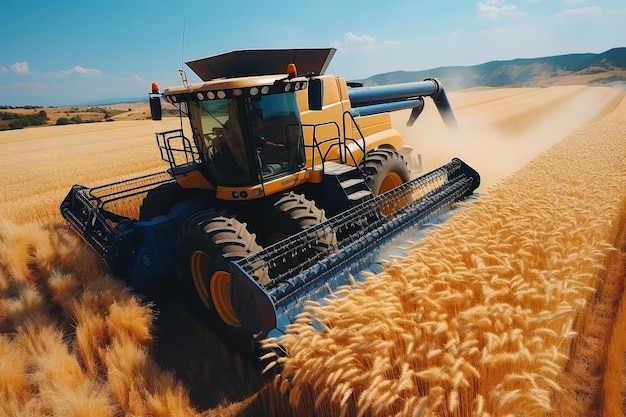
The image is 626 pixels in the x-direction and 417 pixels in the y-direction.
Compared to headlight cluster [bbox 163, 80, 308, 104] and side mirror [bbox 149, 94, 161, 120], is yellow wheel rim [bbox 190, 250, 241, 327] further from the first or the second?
side mirror [bbox 149, 94, 161, 120]

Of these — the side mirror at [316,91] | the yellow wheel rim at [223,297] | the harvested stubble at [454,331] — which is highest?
the side mirror at [316,91]

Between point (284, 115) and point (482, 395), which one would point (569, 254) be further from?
point (284, 115)

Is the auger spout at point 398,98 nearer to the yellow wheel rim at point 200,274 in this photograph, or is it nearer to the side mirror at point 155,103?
the side mirror at point 155,103

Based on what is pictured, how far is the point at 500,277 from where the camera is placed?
2830 mm

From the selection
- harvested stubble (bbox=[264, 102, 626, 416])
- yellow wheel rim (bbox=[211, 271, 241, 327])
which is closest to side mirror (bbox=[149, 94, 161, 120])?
yellow wheel rim (bbox=[211, 271, 241, 327])

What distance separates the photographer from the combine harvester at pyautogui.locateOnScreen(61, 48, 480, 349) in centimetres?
315

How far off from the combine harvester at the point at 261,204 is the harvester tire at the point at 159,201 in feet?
0.05

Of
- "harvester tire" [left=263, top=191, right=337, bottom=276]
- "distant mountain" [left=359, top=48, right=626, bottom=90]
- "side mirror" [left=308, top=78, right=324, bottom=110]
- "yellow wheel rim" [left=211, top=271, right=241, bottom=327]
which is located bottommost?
"yellow wheel rim" [left=211, top=271, right=241, bottom=327]

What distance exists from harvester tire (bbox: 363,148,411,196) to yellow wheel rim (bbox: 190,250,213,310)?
2.20 m

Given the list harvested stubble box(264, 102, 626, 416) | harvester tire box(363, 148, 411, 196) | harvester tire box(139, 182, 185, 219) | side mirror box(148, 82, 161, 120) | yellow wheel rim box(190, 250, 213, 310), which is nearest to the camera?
harvested stubble box(264, 102, 626, 416)

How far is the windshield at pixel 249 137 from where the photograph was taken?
152 inches

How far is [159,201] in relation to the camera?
5387 millimetres

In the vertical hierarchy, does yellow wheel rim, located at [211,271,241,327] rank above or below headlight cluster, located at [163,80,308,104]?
below

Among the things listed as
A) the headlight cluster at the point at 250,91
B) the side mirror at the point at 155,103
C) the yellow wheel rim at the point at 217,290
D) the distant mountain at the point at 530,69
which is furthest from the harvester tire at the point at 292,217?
the distant mountain at the point at 530,69
